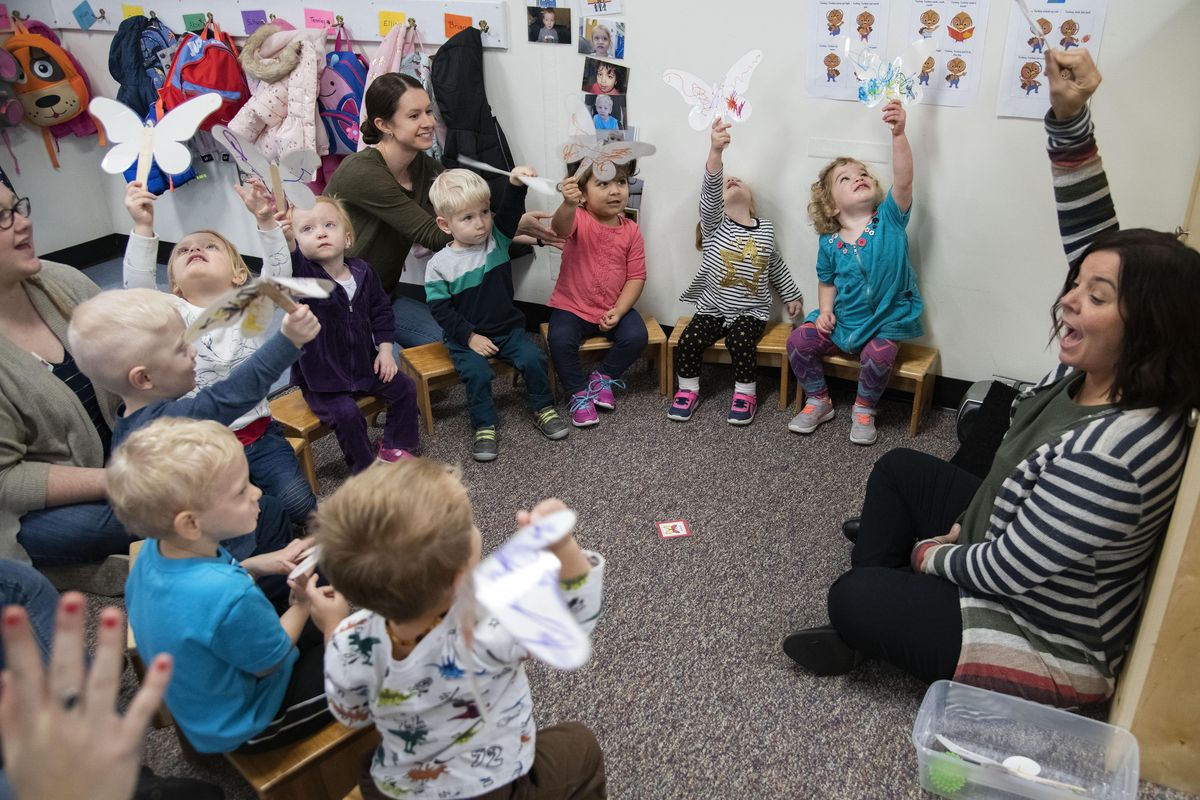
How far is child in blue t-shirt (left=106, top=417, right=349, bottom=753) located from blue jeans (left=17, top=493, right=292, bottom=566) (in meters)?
0.61

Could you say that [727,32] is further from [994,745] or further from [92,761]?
[92,761]

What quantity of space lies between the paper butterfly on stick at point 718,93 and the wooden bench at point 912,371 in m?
0.92

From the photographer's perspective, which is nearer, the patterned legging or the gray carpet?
the gray carpet

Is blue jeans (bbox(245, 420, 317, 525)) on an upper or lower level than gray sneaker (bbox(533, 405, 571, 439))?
upper

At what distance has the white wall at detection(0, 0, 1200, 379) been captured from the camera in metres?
2.44

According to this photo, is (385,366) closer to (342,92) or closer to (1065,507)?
(342,92)

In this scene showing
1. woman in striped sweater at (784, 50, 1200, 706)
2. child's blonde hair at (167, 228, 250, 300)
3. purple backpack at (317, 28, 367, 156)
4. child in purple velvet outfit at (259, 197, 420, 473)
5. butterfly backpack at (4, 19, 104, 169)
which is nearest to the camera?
woman in striped sweater at (784, 50, 1200, 706)

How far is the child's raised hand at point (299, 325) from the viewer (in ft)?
5.71

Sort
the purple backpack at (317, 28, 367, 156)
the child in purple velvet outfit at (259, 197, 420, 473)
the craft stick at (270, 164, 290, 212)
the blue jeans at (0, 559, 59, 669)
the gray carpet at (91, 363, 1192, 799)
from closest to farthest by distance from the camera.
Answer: the blue jeans at (0, 559, 59, 669) → the gray carpet at (91, 363, 1192, 799) → the child in purple velvet outfit at (259, 197, 420, 473) → the craft stick at (270, 164, 290, 212) → the purple backpack at (317, 28, 367, 156)

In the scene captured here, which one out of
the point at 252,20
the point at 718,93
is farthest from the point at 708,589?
the point at 252,20

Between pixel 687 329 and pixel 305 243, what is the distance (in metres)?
1.40

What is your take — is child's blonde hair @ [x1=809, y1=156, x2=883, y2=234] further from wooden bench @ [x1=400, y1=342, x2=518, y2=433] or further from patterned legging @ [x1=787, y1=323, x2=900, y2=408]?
wooden bench @ [x1=400, y1=342, x2=518, y2=433]

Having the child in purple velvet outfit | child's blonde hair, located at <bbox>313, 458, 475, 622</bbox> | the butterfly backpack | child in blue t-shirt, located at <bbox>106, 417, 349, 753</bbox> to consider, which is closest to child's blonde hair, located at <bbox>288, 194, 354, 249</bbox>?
the child in purple velvet outfit

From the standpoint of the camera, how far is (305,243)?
260 cm
